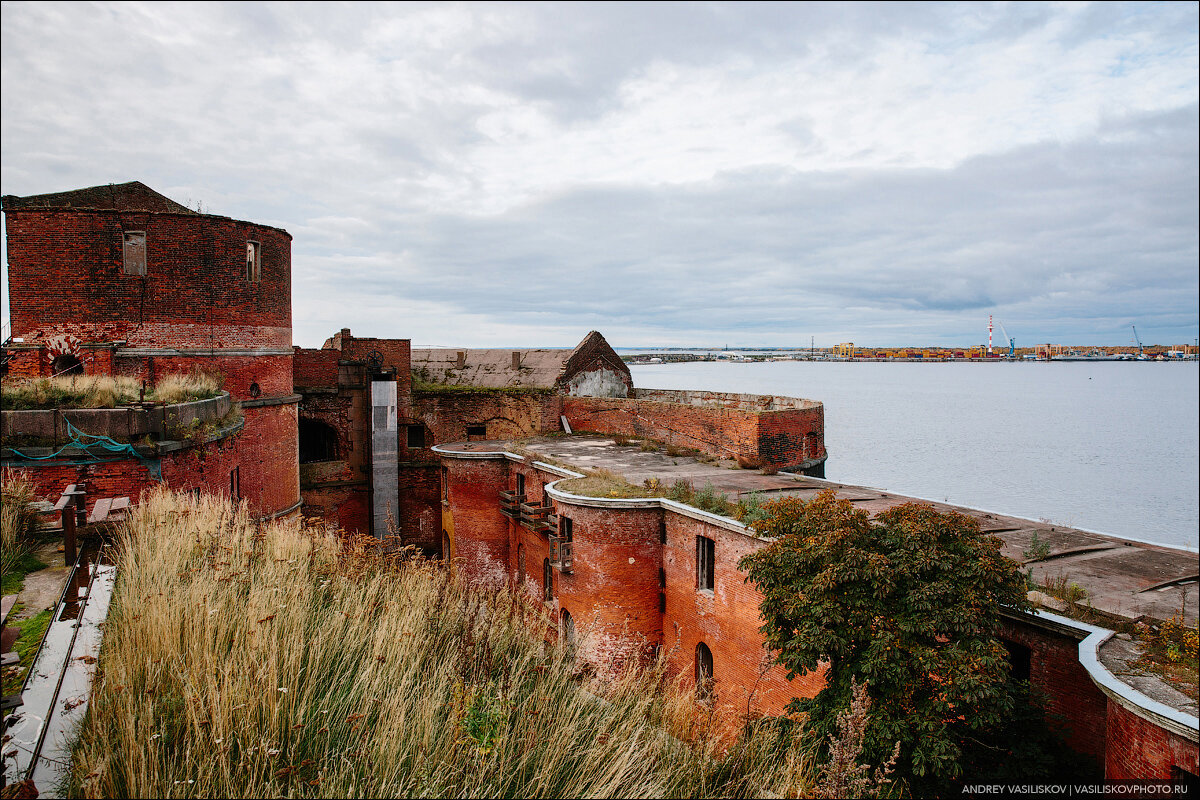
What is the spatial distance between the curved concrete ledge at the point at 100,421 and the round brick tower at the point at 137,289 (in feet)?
20.9

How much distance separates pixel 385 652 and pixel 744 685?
9.80 meters

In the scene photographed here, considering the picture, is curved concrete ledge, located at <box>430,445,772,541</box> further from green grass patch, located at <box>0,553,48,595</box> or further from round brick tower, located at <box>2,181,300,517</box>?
green grass patch, located at <box>0,553,48,595</box>

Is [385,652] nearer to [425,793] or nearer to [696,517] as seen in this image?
[425,793]

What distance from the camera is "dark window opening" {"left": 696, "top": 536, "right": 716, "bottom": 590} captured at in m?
14.3

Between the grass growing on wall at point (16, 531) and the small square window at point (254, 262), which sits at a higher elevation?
the small square window at point (254, 262)

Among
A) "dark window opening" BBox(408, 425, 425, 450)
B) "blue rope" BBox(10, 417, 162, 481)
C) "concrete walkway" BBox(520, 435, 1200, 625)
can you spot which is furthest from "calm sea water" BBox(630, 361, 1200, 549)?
"blue rope" BBox(10, 417, 162, 481)

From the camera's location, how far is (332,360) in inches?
987

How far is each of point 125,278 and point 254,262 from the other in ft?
9.89

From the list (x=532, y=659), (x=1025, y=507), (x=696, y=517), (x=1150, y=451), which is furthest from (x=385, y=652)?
(x=1150, y=451)

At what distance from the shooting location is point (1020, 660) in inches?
376

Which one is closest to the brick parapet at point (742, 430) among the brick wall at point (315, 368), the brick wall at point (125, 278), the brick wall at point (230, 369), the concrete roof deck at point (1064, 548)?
the concrete roof deck at point (1064, 548)

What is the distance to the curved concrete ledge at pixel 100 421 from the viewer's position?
32.4 feet

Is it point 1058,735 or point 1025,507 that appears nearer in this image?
point 1058,735

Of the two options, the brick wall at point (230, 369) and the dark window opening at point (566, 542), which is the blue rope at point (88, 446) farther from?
the dark window opening at point (566, 542)
